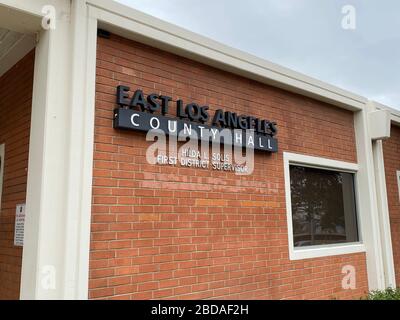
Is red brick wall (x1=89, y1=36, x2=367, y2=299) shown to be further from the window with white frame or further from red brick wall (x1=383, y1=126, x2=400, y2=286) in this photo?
red brick wall (x1=383, y1=126, x2=400, y2=286)

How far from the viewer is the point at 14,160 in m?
3.84

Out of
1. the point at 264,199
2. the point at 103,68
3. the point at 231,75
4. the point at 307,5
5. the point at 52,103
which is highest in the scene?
→ the point at 307,5

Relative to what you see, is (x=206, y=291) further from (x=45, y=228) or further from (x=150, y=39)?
(x=150, y=39)

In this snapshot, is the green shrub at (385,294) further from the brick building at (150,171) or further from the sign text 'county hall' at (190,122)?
the sign text 'county hall' at (190,122)

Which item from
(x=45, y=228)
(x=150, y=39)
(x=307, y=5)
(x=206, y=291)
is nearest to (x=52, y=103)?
(x=45, y=228)

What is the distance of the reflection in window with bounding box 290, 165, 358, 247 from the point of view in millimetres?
5352

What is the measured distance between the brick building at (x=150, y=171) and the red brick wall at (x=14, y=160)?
2 cm

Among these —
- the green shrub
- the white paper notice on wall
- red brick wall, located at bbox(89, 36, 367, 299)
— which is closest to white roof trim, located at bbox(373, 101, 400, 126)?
red brick wall, located at bbox(89, 36, 367, 299)

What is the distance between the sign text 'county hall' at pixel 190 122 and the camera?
3.64m

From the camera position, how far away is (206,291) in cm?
402

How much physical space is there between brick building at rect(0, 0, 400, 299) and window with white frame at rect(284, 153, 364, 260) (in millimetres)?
29

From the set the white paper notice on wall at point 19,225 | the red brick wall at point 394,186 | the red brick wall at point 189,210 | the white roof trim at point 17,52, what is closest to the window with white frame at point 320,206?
the red brick wall at point 189,210

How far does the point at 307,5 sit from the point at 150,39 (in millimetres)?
2560

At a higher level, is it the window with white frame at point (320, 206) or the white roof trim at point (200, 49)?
the white roof trim at point (200, 49)
